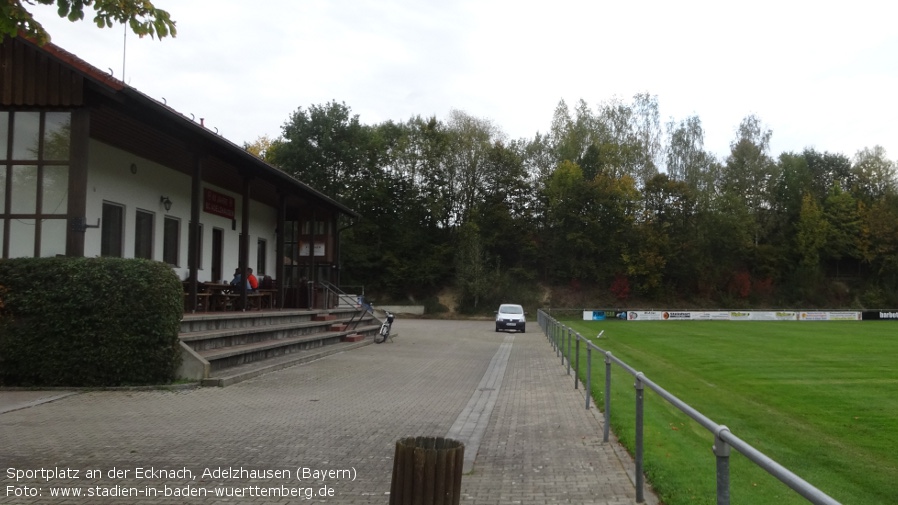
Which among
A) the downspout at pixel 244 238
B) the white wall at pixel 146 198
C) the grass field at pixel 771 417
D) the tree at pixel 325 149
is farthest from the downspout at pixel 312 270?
the tree at pixel 325 149

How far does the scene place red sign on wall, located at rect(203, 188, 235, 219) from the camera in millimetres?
23297

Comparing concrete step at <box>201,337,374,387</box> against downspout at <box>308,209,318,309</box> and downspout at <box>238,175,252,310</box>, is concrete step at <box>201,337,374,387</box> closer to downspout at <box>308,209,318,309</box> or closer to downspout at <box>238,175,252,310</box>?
downspout at <box>238,175,252,310</box>

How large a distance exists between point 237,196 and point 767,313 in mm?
50251

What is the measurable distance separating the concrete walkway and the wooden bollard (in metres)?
1.45

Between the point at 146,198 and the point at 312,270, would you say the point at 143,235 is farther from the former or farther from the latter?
the point at 312,270

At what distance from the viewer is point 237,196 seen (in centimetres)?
2575

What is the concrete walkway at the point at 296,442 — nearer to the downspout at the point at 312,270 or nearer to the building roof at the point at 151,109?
the building roof at the point at 151,109

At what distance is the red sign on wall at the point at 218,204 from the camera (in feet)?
76.4

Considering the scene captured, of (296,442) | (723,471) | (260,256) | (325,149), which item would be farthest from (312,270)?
(325,149)

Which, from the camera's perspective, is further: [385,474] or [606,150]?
[606,150]

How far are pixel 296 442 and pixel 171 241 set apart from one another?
14533mm

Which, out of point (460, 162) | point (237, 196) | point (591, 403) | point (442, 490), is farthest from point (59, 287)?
point (460, 162)

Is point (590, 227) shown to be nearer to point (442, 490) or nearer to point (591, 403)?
point (591, 403)

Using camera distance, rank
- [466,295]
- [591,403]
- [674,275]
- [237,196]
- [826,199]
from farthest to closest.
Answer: [826,199]
[674,275]
[466,295]
[237,196]
[591,403]
